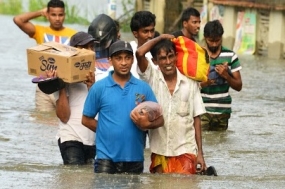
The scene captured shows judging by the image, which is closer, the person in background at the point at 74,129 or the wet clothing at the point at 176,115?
the wet clothing at the point at 176,115

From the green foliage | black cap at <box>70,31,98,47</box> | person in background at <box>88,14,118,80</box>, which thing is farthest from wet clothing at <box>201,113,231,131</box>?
the green foliage

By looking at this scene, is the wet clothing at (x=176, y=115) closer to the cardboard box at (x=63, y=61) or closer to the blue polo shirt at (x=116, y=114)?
the blue polo shirt at (x=116, y=114)

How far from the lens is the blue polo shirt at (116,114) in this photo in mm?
8836

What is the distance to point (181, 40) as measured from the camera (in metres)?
9.42

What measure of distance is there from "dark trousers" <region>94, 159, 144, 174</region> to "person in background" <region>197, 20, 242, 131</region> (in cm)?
329

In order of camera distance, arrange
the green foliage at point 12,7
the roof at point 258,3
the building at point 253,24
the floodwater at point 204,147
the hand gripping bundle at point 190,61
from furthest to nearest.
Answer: the green foliage at point 12,7, the building at point 253,24, the roof at point 258,3, the hand gripping bundle at point 190,61, the floodwater at point 204,147

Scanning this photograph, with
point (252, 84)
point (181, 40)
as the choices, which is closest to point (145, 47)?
point (181, 40)

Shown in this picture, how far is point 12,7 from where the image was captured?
39031 mm

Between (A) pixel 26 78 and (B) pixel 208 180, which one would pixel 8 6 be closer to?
(A) pixel 26 78

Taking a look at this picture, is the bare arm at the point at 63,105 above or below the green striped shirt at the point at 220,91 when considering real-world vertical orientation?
above

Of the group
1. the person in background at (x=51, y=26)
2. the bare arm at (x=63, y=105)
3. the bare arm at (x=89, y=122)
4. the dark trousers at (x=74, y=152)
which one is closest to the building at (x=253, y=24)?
the person in background at (x=51, y=26)

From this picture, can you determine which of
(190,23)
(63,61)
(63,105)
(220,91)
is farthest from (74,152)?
(220,91)

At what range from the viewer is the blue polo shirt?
8.84 metres

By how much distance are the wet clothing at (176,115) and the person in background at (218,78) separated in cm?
289
